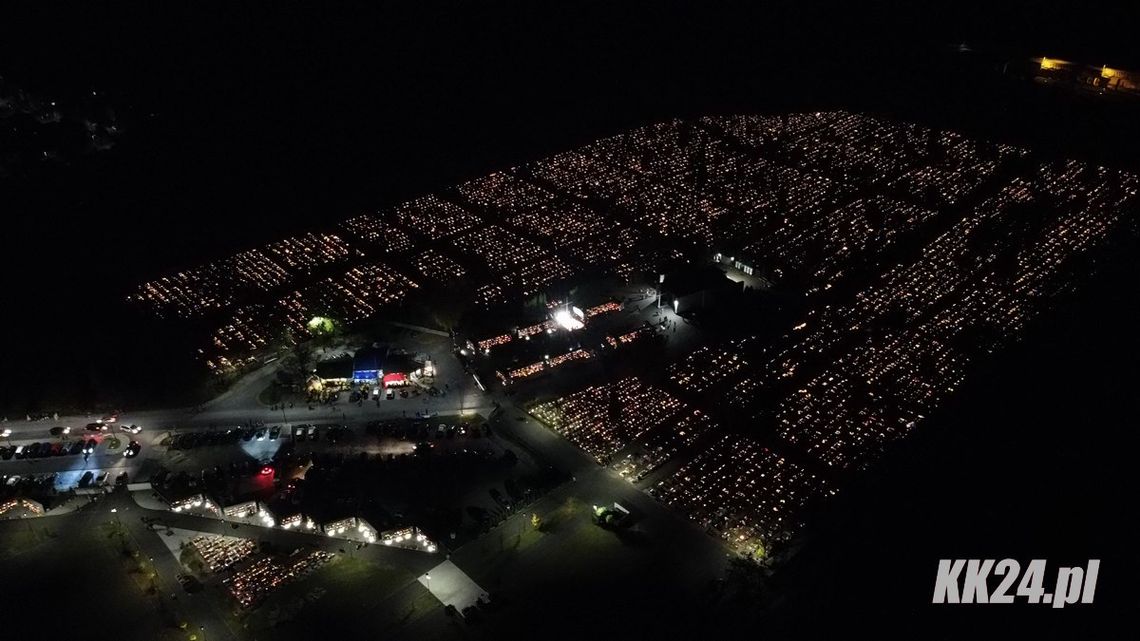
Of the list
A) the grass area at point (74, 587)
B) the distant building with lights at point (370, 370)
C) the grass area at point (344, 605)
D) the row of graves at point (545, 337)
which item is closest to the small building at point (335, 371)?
the distant building with lights at point (370, 370)

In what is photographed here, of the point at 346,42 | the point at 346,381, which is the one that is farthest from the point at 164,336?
the point at 346,42

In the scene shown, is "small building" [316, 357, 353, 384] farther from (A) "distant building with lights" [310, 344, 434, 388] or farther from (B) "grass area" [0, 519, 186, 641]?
(B) "grass area" [0, 519, 186, 641]

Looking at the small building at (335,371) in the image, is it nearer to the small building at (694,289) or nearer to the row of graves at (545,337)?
the row of graves at (545,337)

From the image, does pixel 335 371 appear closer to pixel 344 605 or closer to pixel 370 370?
pixel 370 370

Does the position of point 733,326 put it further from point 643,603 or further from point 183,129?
point 183,129

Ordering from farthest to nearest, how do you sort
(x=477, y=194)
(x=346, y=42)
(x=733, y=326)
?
1. (x=346, y=42)
2. (x=477, y=194)
3. (x=733, y=326)

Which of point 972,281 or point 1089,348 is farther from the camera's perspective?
point 972,281

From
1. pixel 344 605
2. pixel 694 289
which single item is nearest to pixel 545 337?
pixel 694 289

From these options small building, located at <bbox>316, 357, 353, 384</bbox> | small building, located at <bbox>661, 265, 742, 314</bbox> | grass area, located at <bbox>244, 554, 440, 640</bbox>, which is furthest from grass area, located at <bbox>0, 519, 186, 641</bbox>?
small building, located at <bbox>661, 265, 742, 314</bbox>
